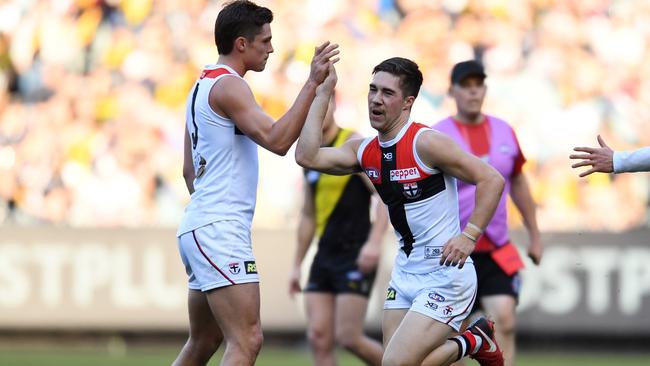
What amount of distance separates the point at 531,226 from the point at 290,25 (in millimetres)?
6680

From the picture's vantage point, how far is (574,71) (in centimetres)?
1475

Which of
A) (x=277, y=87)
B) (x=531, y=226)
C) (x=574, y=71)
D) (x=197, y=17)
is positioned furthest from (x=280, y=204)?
(x=531, y=226)

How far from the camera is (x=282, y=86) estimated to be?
49.1ft

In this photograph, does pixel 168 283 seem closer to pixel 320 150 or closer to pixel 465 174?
pixel 320 150

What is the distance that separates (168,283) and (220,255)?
6.88m

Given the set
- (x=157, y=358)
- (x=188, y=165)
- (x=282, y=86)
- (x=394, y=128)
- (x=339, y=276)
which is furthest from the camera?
(x=282, y=86)

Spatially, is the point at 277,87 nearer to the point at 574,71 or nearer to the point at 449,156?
the point at 574,71

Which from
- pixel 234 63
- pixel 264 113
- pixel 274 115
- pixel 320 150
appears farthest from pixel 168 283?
pixel 264 113

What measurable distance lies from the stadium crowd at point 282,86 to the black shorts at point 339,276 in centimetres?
451

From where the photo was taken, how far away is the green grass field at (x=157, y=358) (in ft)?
40.1

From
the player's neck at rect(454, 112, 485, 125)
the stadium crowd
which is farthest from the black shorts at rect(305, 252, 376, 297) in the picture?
the stadium crowd

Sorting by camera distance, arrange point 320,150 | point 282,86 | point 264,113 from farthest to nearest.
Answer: point 282,86, point 320,150, point 264,113

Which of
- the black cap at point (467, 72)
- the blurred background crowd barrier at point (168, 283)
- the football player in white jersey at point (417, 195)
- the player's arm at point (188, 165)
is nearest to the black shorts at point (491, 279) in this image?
the black cap at point (467, 72)

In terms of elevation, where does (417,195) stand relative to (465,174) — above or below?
below
